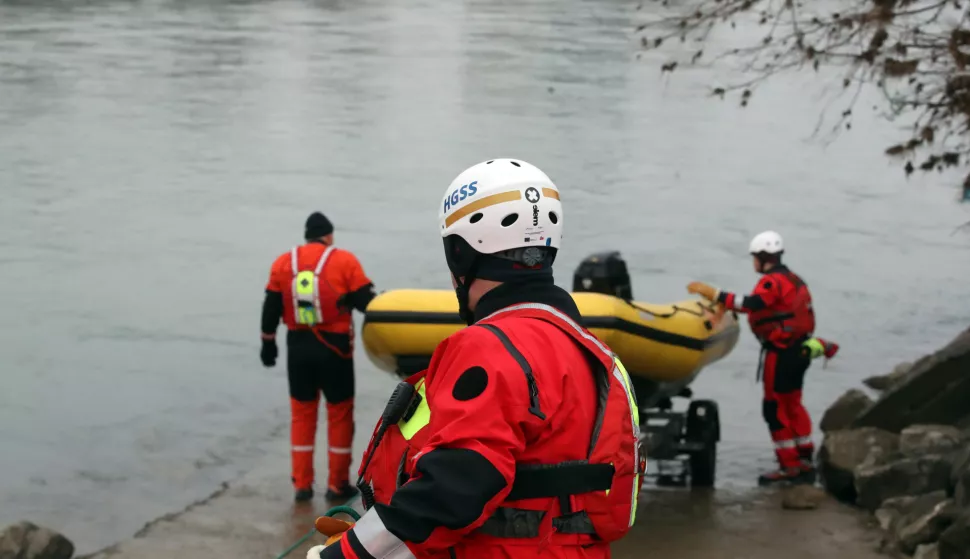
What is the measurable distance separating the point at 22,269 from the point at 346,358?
10.5 meters

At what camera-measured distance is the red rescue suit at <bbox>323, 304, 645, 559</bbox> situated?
2.38 m

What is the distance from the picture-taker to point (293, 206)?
835 inches

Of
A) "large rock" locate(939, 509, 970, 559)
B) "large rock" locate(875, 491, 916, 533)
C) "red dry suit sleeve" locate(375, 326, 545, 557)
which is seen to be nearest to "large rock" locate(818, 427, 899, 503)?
"large rock" locate(875, 491, 916, 533)

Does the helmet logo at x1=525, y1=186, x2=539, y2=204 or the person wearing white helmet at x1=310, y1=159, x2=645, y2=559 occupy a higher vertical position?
the helmet logo at x1=525, y1=186, x2=539, y2=204

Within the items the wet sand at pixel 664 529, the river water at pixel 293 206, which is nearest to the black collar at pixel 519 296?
the wet sand at pixel 664 529

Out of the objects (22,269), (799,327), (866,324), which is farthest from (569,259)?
(799,327)

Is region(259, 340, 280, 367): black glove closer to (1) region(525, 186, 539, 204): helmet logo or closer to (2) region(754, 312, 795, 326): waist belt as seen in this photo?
(2) region(754, 312, 795, 326): waist belt

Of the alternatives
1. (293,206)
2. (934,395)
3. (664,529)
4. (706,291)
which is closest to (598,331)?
(664,529)

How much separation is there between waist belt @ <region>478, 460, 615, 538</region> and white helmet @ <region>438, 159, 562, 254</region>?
46cm

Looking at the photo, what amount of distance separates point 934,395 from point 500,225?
640 cm

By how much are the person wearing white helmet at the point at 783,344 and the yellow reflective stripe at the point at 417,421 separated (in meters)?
5.23

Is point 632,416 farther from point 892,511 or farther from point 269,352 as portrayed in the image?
point 269,352

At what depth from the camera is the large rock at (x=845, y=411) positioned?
31.0 ft

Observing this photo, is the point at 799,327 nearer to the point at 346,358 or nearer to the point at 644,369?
the point at 644,369
